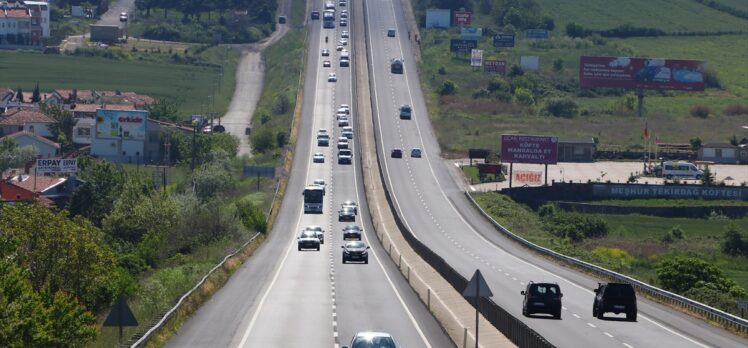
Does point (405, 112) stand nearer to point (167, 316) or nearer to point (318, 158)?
point (318, 158)

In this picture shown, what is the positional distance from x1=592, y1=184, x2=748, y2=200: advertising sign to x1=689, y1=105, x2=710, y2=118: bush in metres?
50.8

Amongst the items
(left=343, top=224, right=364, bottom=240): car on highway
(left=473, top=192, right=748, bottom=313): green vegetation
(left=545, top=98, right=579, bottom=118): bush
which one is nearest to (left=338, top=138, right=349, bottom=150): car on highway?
(left=473, top=192, right=748, bottom=313): green vegetation

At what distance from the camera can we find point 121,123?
5891 inches

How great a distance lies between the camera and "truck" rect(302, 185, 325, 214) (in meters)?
110

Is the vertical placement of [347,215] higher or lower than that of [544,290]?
lower

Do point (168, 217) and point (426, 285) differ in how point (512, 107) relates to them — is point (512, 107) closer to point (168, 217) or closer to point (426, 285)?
point (168, 217)

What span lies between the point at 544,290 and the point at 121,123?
4045 inches

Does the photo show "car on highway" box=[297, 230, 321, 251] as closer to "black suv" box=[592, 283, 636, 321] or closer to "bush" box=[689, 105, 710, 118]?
"black suv" box=[592, 283, 636, 321]

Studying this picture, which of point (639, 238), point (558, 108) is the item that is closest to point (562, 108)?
point (558, 108)

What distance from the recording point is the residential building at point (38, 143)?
154375mm

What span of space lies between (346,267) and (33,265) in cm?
1905

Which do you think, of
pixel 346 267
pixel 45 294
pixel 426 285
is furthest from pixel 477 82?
pixel 45 294

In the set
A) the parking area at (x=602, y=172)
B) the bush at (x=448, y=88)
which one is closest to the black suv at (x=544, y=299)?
the parking area at (x=602, y=172)

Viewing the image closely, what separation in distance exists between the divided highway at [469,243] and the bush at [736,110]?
36.7 meters
